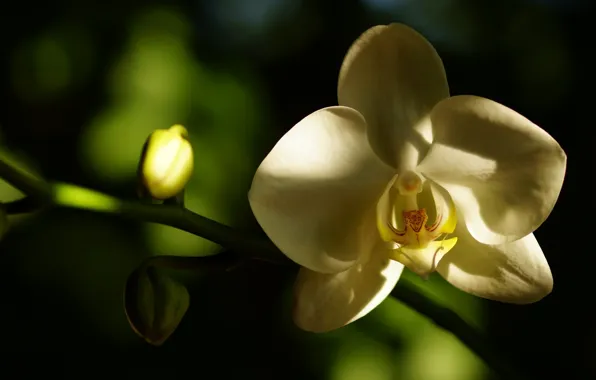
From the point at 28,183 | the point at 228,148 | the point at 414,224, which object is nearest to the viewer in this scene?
the point at 28,183

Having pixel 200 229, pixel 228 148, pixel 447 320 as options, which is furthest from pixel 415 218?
pixel 228 148

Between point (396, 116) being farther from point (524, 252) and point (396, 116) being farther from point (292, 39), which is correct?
point (292, 39)

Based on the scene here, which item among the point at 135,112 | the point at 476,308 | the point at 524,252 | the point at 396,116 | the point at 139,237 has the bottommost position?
the point at 476,308

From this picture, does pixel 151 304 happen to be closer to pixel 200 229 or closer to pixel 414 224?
pixel 200 229

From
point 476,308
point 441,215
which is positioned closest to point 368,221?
point 441,215

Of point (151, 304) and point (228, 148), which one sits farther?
point (228, 148)

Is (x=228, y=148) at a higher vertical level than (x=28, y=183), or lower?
lower

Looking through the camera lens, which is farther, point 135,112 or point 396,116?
point 135,112

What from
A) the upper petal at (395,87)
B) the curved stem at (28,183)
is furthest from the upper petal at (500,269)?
the curved stem at (28,183)
